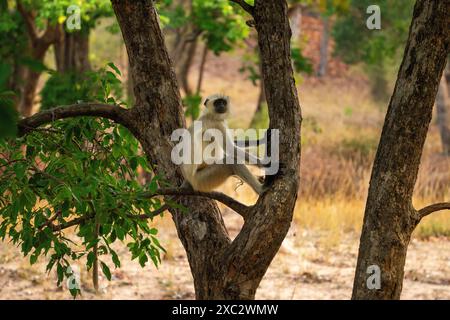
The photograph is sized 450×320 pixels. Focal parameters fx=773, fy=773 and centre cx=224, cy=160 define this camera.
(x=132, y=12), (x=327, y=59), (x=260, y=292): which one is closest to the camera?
(x=132, y=12)

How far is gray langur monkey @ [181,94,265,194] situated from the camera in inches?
204

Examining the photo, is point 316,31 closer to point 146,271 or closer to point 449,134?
point 449,134

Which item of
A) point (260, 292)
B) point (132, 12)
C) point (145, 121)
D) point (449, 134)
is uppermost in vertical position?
point (132, 12)

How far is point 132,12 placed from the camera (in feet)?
15.8

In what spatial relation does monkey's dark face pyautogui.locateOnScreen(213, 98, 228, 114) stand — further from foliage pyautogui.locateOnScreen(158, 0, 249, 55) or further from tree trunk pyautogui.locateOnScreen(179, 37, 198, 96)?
tree trunk pyautogui.locateOnScreen(179, 37, 198, 96)

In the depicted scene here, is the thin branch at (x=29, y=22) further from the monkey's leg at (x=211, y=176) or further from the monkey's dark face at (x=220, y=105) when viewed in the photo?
the monkey's leg at (x=211, y=176)

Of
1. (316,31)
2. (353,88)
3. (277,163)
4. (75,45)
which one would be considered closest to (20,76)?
(75,45)

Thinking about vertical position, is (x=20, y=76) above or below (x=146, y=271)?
above

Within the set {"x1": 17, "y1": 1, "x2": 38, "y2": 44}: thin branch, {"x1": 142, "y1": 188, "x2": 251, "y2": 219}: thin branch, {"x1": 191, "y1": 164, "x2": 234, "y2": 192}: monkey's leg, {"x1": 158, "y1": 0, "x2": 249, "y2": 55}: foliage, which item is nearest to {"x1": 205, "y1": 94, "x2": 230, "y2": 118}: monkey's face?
{"x1": 191, "y1": 164, "x2": 234, "y2": 192}: monkey's leg

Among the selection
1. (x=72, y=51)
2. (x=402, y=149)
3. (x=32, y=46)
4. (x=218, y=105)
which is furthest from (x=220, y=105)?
(x=72, y=51)

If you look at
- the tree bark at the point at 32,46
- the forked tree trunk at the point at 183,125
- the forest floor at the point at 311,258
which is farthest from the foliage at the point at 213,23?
the forked tree trunk at the point at 183,125

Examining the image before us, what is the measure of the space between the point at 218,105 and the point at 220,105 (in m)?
0.02

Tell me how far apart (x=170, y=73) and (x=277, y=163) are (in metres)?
1.10

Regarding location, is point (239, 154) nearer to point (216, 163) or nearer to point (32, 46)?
point (216, 163)
